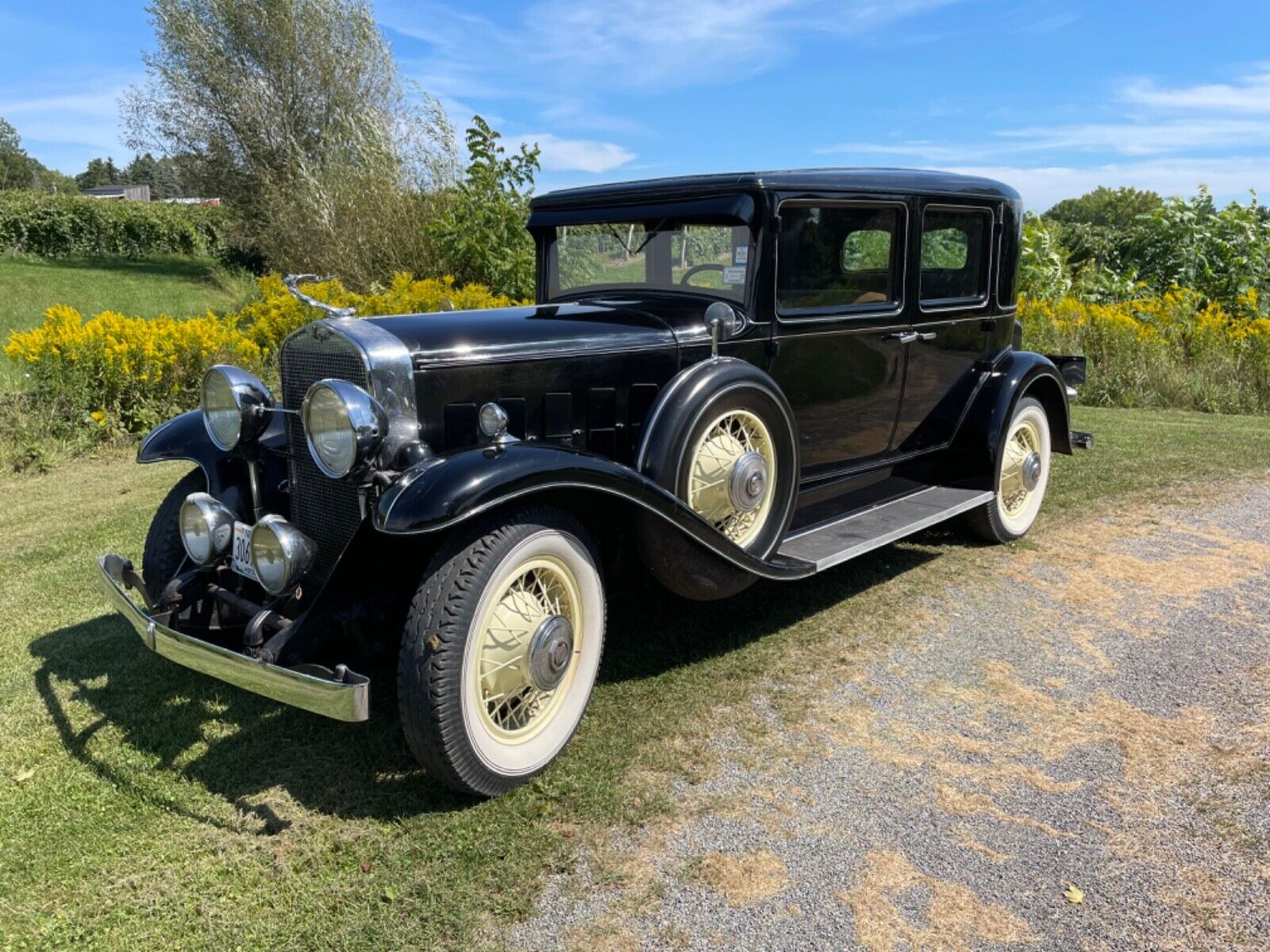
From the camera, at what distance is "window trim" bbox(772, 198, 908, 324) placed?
3926 millimetres

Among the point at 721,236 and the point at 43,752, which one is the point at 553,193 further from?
the point at 43,752

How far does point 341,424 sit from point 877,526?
2.51m

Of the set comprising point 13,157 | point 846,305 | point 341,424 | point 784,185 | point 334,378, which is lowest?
point 341,424

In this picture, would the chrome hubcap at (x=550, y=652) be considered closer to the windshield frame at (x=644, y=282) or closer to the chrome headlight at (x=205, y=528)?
the chrome headlight at (x=205, y=528)

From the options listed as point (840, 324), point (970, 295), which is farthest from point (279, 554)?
point (970, 295)

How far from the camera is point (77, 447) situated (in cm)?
748

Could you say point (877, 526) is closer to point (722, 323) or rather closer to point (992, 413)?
point (992, 413)

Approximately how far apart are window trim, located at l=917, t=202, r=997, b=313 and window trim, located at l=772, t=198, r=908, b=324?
4.5 inches

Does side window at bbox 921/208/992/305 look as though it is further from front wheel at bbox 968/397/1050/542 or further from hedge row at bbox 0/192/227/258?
hedge row at bbox 0/192/227/258

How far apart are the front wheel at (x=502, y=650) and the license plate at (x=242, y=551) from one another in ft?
2.70

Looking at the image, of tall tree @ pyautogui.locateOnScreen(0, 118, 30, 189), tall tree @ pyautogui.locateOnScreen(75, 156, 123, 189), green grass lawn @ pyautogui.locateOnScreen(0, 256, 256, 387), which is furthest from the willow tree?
tall tree @ pyautogui.locateOnScreen(75, 156, 123, 189)

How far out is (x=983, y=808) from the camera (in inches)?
110

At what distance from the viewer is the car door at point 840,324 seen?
4.03 meters

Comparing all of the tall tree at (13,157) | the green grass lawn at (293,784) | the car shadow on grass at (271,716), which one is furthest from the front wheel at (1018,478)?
the tall tree at (13,157)
